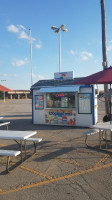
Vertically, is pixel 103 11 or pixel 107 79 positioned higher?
pixel 103 11

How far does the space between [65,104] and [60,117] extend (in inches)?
33.3

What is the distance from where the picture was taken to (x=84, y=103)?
10.1 metres

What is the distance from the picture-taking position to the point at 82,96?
33.3ft

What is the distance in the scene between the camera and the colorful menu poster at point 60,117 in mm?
10359

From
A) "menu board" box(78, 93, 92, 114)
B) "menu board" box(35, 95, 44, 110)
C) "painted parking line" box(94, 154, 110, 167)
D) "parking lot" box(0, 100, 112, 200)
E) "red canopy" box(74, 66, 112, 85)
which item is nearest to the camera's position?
"parking lot" box(0, 100, 112, 200)

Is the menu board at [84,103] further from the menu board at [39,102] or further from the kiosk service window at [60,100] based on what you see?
the menu board at [39,102]

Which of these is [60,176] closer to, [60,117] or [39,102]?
[60,117]

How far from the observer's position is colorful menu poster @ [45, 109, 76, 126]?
1036cm

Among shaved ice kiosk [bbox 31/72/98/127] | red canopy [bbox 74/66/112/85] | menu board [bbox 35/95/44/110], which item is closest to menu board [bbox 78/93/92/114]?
shaved ice kiosk [bbox 31/72/98/127]

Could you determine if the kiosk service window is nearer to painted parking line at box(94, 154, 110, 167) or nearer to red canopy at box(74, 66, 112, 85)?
red canopy at box(74, 66, 112, 85)

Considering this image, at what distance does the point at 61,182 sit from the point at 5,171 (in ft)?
4.84

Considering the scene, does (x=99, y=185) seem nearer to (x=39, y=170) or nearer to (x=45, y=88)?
(x=39, y=170)

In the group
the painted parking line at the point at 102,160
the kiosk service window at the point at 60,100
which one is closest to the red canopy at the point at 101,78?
the painted parking line at the point at 102,160

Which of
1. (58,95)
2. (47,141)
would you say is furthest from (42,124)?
(47,141)
